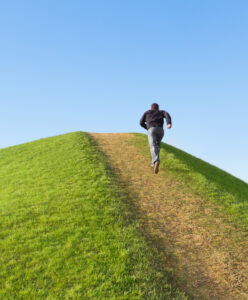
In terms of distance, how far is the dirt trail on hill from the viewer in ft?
26.9

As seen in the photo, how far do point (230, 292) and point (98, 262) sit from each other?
3.82 m

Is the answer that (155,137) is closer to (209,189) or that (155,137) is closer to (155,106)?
(155,106)

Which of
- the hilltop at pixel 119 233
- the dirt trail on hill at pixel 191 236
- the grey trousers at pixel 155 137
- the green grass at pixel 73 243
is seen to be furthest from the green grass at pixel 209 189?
the green grass at pixel 73 243

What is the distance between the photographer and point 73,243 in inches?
363

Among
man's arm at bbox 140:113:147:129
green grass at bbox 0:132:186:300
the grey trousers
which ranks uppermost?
man's arm at bbox 140:113:147:129

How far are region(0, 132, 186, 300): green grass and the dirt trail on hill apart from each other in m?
0.67

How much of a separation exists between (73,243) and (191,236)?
4.39 m

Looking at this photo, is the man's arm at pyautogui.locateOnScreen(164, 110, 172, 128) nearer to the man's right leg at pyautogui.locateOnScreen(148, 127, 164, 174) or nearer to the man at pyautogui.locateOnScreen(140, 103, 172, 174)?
the man at pyautogui.locateOnScreen(140, 103, 172, 174)

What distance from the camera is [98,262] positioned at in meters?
8.26

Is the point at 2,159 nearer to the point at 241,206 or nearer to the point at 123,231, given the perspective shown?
the point at 123,231

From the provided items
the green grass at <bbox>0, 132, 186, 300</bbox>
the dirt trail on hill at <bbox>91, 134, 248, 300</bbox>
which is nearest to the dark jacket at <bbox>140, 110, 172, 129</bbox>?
the dirt trail on hill at <bbox>91, 134, 248, 300</bbox>

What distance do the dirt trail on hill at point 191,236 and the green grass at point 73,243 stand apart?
0.67 m

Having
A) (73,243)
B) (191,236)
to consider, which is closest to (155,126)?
(191,236)

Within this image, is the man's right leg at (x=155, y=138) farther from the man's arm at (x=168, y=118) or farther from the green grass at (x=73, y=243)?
the green grass at (x=73, y=243)
